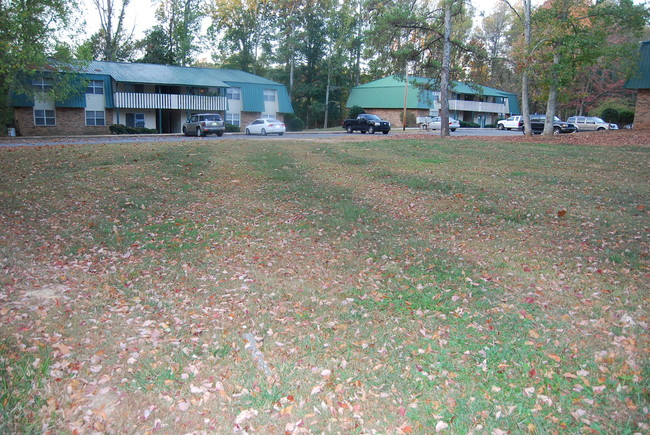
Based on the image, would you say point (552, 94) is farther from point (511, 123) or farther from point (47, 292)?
point (511, 123)

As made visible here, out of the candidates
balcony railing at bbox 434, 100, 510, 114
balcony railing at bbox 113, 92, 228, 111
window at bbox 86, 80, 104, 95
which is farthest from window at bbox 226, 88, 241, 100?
balcony railing at bbox 434, 100, 510, 114

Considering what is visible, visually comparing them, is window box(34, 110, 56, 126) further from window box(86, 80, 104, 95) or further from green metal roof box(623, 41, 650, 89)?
green metal roof box(623, 41, 650, 89)

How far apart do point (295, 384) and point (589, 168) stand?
1347 centimetres

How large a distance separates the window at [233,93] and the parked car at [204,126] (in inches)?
516

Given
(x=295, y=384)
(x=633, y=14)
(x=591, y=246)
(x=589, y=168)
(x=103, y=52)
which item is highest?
(x=103, y=52)

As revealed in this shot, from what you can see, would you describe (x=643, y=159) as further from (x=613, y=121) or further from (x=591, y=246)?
(x=613, y=121)

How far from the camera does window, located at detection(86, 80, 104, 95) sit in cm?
4055

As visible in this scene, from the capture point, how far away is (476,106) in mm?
63969

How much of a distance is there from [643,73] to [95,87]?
38258 millimetres

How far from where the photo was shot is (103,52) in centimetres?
5381

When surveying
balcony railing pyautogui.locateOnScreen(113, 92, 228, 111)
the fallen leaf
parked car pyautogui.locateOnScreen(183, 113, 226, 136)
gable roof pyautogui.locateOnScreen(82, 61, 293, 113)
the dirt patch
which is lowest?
the fallen leaf

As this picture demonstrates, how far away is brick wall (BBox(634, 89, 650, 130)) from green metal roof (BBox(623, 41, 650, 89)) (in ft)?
3.06

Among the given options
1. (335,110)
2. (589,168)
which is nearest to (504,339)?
(589,168)

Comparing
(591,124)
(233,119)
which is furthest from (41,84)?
(591,124)
